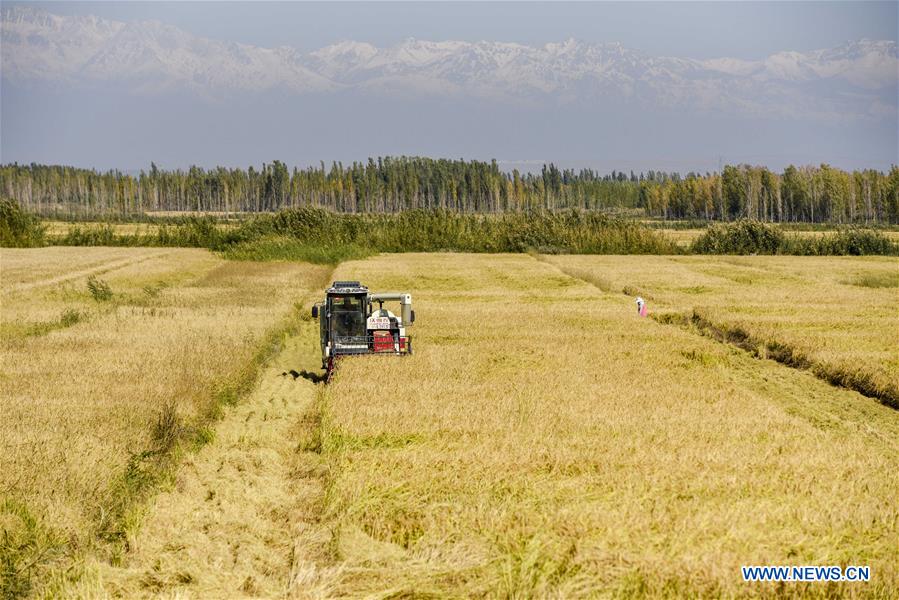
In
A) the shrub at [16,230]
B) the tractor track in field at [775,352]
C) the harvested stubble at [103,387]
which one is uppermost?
the shrub at [16,230]

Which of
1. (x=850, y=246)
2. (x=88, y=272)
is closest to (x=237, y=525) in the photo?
(x=88, y=272)

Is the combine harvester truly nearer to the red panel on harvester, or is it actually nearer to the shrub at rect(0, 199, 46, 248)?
the red panel on harvester

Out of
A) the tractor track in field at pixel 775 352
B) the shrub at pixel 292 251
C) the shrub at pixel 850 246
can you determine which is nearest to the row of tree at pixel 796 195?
the shrub at pixel 850 246

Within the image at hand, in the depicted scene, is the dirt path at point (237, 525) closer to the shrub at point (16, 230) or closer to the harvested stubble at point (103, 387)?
the harvested stubble at point (103, 387)

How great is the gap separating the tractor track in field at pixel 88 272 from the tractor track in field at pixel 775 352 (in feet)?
76.1

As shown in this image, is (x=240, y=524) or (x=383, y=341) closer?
(x=240, y=524)

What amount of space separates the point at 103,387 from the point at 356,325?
4.62 meters

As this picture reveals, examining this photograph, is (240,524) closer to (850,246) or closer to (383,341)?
(383,341)

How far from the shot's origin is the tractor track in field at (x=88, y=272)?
35312 millimetres

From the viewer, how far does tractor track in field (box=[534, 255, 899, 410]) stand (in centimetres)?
1634

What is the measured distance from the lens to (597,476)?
32.7 feet

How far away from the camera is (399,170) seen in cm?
19088

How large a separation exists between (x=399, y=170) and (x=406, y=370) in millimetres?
176718

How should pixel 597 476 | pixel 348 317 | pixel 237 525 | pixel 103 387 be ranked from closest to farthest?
pixel 237 525
pixel 597 476
pixel 103 387
pixel 348 317
